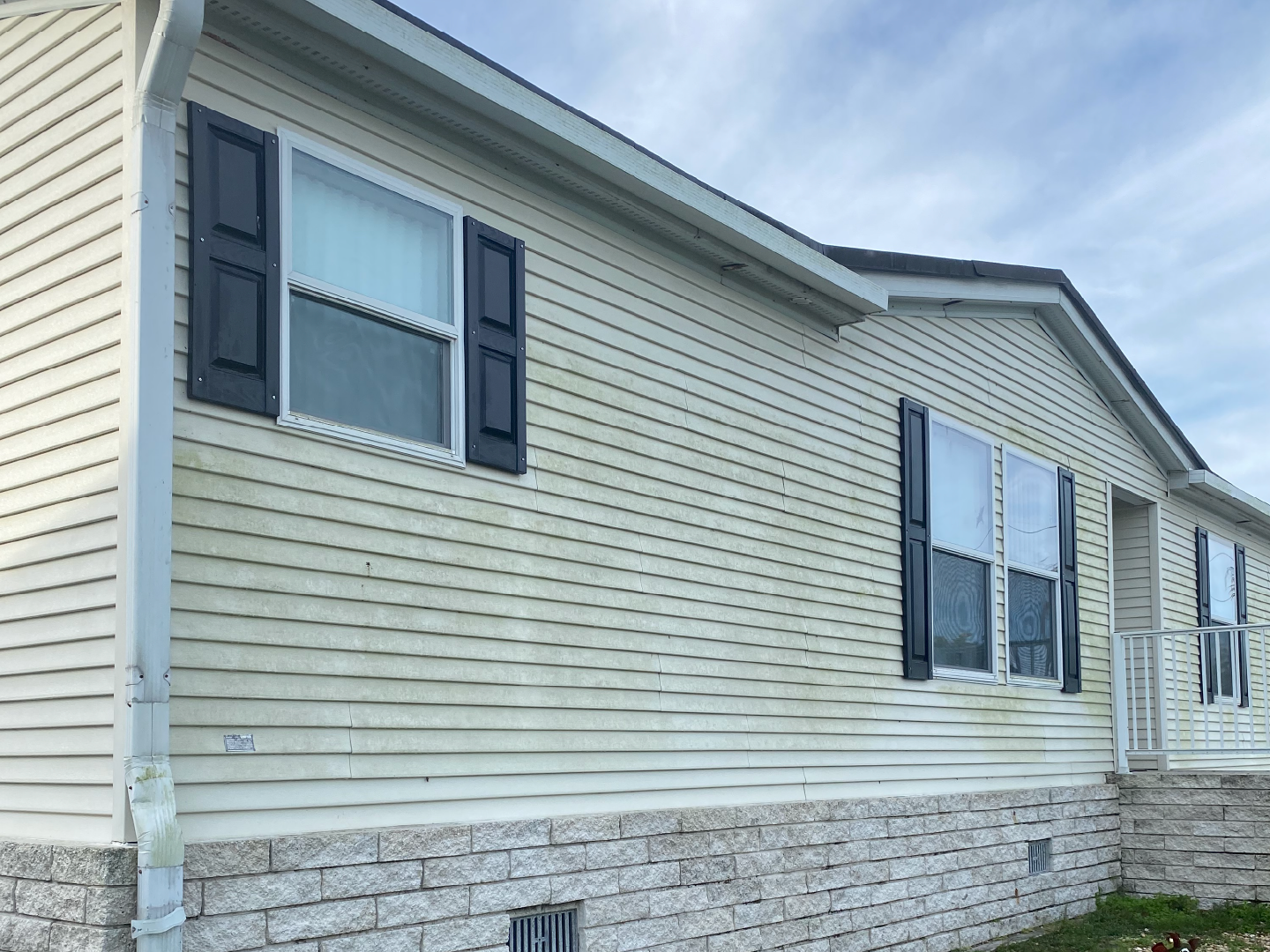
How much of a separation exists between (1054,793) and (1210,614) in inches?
181

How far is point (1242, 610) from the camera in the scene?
13.7 meters

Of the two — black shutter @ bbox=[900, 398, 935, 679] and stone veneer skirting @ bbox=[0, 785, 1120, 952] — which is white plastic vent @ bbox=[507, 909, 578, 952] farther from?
black shutter @ bbox=[900, 398, 935, 679]

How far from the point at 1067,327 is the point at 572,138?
6041mm

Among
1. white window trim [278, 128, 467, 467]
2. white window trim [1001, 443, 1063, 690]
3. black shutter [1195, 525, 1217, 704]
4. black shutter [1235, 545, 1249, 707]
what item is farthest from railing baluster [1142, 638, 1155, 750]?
white window trim [278, 128, 467, 467]

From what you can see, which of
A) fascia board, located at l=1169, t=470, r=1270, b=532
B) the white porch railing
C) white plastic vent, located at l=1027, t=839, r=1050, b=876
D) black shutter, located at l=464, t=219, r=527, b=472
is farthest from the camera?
fascia board, located at l=1169, t=470, r=1270, b=532

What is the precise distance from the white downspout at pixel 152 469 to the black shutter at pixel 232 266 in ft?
0.37

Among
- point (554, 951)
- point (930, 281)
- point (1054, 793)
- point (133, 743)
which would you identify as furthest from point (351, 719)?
point (1054, 793)

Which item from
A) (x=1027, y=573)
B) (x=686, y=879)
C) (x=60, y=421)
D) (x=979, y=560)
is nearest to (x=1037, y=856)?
(x=1027, y=573)

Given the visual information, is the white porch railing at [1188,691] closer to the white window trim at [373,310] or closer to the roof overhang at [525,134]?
the roof overhang at [525,134]

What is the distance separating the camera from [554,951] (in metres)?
5.21

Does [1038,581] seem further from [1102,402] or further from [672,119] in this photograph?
[672,119]

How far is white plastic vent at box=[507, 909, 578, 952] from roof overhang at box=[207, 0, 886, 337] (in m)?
3.13

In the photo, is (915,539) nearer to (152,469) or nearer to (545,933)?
(545,933)

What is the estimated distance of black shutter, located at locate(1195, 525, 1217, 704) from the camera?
12.5 metres
